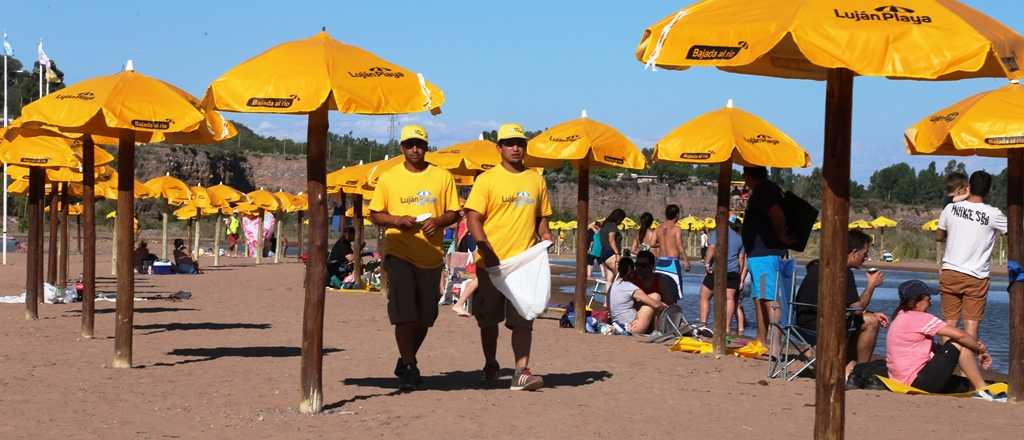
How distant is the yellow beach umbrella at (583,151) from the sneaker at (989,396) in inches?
223

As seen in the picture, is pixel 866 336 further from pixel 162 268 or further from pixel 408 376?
pixel 162 268

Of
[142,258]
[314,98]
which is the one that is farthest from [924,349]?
[142,258]

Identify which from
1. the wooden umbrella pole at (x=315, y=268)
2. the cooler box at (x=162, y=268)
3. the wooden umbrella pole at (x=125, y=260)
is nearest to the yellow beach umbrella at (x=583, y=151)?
the wooden umbrella pole at (x=125, y=260)

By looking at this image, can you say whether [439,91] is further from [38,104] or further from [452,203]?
[38,104]

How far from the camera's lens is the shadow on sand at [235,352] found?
1190 centimetres

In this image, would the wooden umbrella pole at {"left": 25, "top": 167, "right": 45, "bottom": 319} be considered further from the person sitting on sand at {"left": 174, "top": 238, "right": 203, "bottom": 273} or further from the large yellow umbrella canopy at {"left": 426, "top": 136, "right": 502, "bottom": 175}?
the person sitting on sand at {"left": 174, "top": 238, "right": 203, "bottom": 273}

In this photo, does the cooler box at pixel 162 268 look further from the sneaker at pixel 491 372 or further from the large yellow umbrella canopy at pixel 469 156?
the sneaker at pixel 491 372

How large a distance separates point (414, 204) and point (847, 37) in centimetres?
427

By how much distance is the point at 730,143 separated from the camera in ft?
41.7

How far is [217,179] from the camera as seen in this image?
405 ft

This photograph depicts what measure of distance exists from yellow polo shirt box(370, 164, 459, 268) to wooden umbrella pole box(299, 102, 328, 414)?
81 cm

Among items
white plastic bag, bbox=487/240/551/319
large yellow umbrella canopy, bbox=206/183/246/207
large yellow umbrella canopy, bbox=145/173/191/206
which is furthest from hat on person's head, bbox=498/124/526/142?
large yellow umbrella canopy, bbox=206/183/246/207

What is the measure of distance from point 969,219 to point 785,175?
151m

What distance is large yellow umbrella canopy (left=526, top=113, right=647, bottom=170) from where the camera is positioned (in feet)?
49.2
